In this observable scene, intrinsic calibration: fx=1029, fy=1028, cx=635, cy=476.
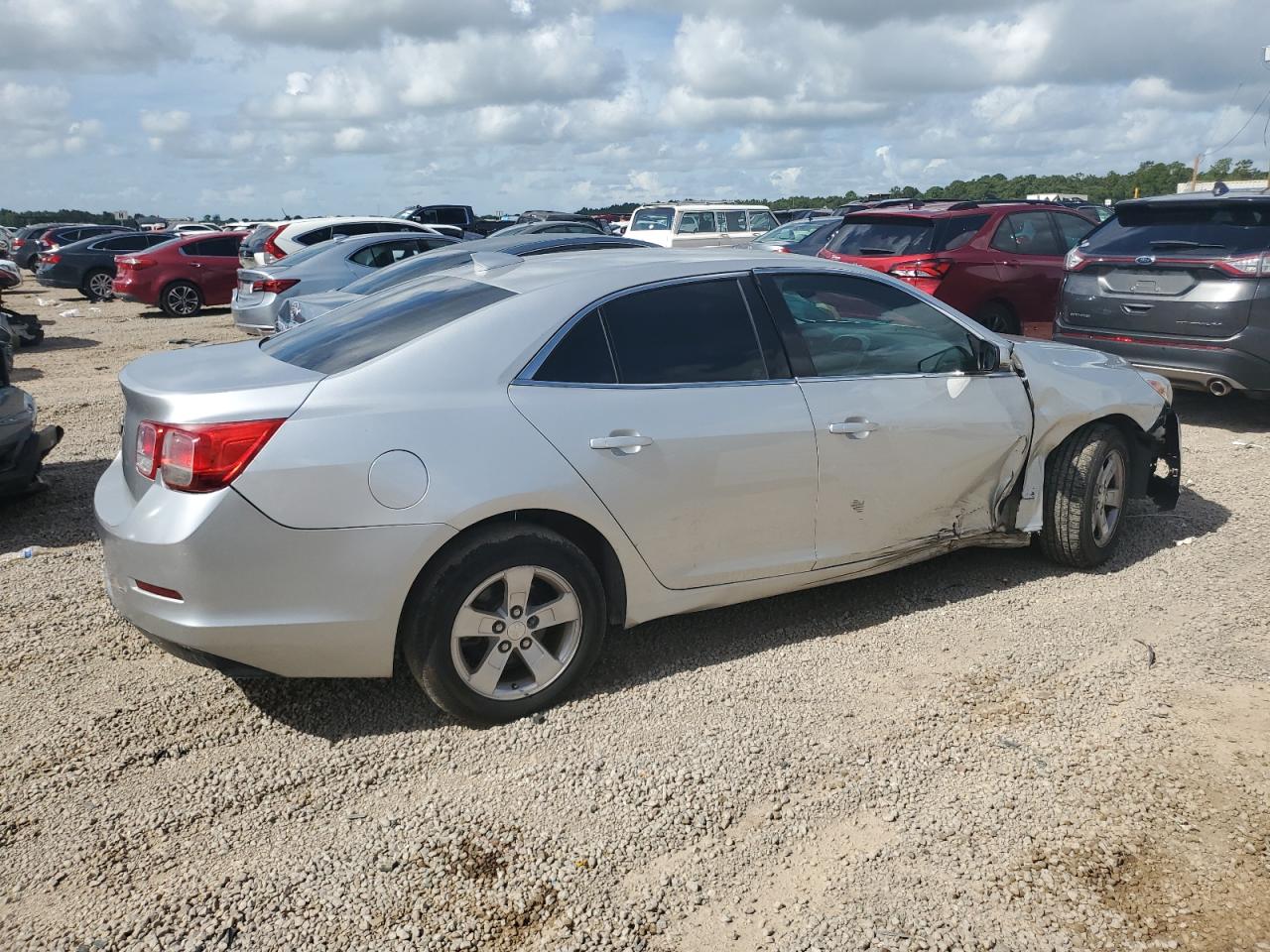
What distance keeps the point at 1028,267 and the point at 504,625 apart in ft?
27.7

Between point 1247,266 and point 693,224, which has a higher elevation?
point 1247,266

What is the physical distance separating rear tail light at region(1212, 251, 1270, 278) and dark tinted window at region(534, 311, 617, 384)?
571 cm

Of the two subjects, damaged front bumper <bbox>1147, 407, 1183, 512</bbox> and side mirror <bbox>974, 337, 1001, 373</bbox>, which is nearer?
side mirror <bbox>974, 337, 1001, 373</bbox>

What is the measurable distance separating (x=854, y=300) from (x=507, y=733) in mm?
2343

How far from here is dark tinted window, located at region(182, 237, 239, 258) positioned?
1886 cm

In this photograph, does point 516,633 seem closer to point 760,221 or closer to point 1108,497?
point 1108,497

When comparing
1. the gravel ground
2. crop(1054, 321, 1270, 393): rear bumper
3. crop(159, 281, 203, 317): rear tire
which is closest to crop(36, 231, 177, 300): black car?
crop(159, 281, 203, 317): rear tire

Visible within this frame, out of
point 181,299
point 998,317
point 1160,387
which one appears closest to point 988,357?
point 1160,387

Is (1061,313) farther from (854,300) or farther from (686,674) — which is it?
(686,674)

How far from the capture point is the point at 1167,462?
5457 millimetres

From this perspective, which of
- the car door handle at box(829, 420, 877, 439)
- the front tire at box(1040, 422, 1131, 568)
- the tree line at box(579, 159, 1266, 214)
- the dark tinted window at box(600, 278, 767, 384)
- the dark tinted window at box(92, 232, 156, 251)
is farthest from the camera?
the tree line at box(579, 159, 1266, 214)

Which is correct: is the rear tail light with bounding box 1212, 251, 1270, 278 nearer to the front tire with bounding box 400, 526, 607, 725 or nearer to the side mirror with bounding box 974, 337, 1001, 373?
the side mirror with bounding box 974, 337, 1001, 373

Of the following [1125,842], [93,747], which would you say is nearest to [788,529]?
[1125,842]

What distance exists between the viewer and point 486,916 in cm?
267
